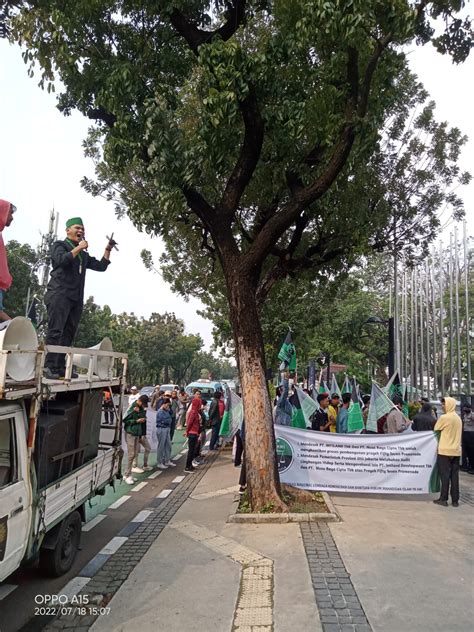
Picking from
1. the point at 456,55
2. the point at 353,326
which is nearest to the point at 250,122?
the point at 456,55

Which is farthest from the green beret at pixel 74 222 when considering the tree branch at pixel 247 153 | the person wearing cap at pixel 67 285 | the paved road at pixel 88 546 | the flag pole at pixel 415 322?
the flag pole at pixel 415 322

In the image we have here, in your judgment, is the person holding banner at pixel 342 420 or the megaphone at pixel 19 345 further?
the person holding banner at pixel 342 420

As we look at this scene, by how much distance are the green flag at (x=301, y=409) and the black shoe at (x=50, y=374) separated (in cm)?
523

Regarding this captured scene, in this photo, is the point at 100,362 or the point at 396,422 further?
the point at 396,422

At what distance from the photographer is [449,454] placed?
7.66 meters

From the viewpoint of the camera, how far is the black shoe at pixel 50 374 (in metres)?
4.80

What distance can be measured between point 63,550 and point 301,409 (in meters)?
5.34

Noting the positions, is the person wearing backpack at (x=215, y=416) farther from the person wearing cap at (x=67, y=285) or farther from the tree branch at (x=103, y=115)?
the tree branch at (x=103, y=115)

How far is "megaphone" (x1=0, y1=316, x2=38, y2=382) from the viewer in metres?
3.66

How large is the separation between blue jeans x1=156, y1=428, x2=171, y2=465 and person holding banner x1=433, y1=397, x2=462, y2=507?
585 centimetres

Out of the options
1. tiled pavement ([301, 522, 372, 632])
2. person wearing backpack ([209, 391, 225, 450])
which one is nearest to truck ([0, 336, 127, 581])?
tiled pavement ([301, 522, 372, 632])

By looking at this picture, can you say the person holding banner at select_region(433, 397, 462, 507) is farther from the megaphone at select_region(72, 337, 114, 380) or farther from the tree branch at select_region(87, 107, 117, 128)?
the tree branch at select_region(87, 107, 117, 128)

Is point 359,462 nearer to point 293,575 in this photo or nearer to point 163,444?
point 293,575

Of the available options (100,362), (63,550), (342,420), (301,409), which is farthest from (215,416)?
(63,550)
